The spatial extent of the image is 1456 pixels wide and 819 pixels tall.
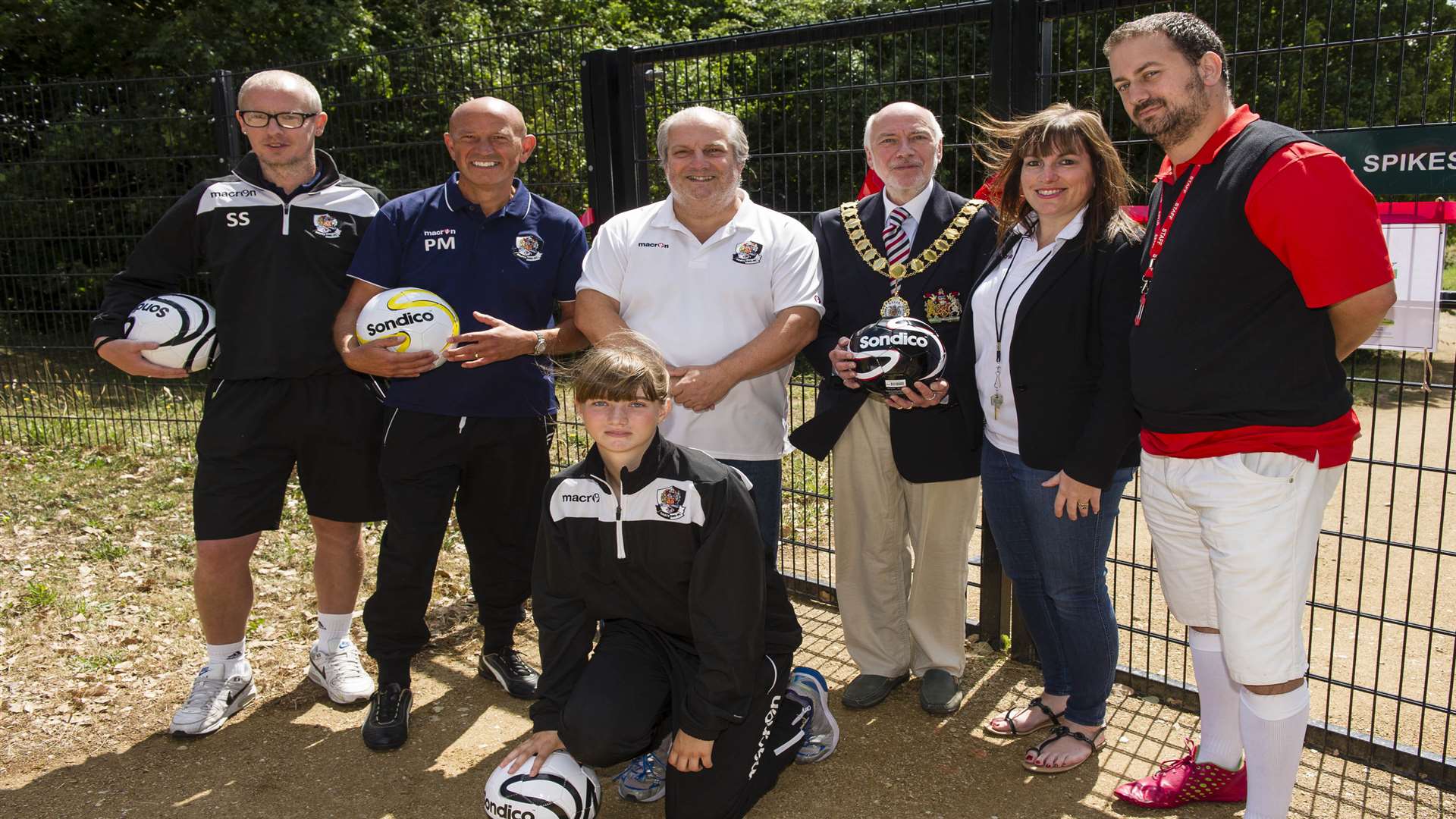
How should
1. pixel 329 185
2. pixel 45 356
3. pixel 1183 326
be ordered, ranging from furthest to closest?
pixel 45 356
pixel 329 185
pixel 1183 326

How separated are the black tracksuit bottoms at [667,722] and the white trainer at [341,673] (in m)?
1.41

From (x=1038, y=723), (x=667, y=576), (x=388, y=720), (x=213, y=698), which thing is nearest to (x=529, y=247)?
(x=667, y=576)

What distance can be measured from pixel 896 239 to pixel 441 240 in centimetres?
171

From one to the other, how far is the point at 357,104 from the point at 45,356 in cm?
423

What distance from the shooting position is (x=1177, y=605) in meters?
3.24

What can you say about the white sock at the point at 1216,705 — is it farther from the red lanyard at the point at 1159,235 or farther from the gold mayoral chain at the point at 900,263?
the gold mayoral chain at the point at 900,263

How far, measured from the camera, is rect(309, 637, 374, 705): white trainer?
4.36 meters

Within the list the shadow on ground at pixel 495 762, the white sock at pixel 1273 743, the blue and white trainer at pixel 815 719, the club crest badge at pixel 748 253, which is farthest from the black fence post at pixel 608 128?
the white sock at pixel 1273 743

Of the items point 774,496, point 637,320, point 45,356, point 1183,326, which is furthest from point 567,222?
point 45,356

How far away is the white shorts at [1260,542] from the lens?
2846 mm

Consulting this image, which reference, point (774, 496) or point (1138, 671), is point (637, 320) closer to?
point (774, 496)

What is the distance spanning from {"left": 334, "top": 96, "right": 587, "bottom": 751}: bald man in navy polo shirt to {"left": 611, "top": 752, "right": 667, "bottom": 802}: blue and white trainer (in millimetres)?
975

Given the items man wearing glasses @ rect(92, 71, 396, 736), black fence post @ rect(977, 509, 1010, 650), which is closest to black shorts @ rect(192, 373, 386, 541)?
man wearing glasses @ rect(92, 71, 396, 736)

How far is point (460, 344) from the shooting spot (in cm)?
389
